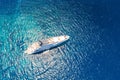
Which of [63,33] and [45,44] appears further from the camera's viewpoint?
[63,33]

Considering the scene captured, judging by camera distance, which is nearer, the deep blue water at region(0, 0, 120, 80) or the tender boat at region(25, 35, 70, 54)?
the deep blue water at region(0, 0, 120, 80)

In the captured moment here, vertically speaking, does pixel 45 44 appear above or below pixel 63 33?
below

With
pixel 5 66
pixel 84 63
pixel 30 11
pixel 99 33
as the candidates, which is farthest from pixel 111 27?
pixel 5 66

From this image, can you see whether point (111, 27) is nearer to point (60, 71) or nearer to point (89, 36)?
point (89, 36)
